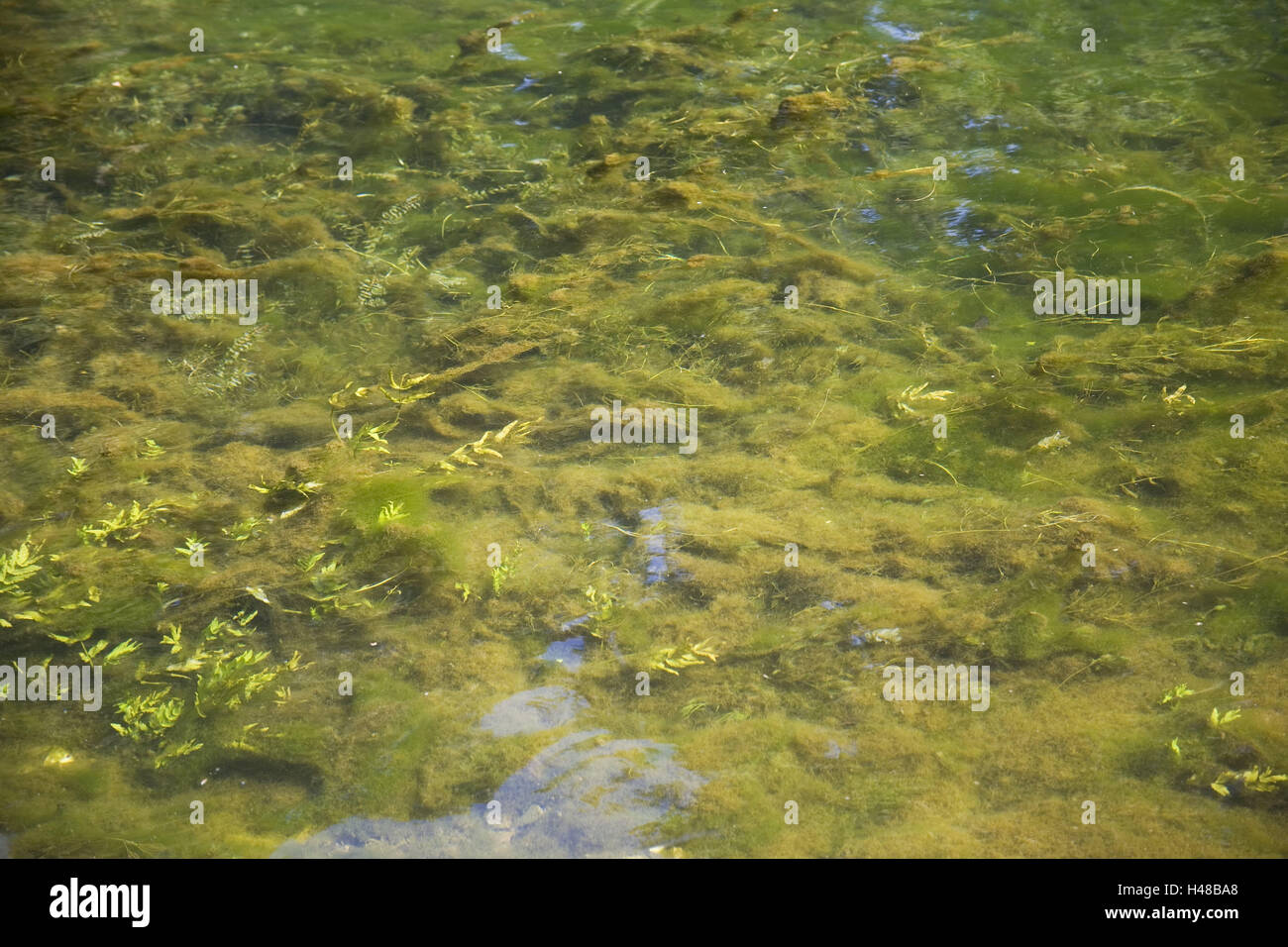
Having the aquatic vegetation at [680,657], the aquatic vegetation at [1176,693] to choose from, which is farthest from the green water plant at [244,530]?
the aquatic vegetation at [1176,693]

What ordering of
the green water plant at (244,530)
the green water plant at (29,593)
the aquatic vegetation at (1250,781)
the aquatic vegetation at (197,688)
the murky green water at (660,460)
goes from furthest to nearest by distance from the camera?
the green water plant at (244,530), the green water plant at (29,593), the aquatic vegetation at (197,688), the murky green water at (660,460), the aquatic vegetation at (1250,781)

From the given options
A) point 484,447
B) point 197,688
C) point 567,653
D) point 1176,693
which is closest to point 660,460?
point 484,447

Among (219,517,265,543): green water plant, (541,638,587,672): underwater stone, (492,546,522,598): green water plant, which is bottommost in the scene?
(541,638,587,672): underwater stone

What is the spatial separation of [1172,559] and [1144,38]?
5.97 m

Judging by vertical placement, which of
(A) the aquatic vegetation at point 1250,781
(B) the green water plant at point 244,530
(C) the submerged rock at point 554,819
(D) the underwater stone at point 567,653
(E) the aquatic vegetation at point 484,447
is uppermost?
(E) the aquatic vegetation at point 484,447

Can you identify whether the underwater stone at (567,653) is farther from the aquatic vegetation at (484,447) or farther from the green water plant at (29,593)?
the green water plant at (29,593)

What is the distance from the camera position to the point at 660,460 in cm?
437

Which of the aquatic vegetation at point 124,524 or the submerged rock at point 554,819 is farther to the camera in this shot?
the aquatic vegetation at point 124,524

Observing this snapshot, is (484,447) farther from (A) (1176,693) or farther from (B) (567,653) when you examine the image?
(A) (1176,693)

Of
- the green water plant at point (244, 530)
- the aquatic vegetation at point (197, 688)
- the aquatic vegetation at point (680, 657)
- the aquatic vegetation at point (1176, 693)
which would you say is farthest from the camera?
the green water plant at point (244, 530)

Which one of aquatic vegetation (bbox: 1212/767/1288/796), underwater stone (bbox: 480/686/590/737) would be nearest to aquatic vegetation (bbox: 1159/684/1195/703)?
aquatic vegetation (bbox: 1212/767/1288/796)

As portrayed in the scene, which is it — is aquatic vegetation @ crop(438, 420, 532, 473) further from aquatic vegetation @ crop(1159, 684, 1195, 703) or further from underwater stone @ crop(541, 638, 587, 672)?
aquatic vegetation @ crop(1159, 684, 1195, 703)

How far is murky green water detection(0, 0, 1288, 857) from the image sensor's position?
3074 millimetres

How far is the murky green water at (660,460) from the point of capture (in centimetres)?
307
